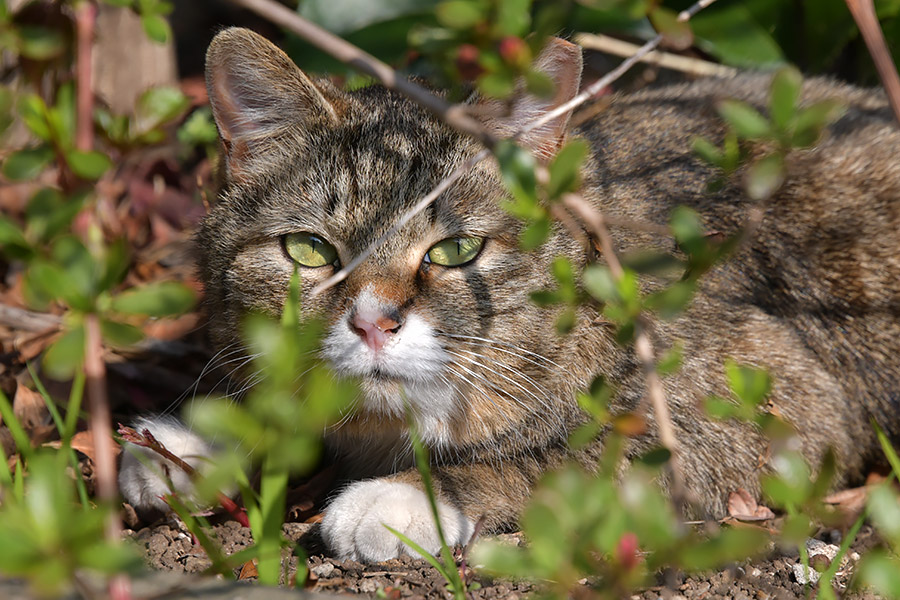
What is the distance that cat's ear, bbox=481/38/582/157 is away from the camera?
2373mm

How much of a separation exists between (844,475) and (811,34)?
202 cm

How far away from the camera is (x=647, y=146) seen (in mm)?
3021

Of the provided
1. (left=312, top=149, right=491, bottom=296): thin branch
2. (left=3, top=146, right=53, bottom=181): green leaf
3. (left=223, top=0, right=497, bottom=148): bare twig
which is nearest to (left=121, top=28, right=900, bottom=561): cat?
(left=312, top=149, right=491, bottom=296): thin branch

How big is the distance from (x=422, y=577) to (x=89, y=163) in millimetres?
1275

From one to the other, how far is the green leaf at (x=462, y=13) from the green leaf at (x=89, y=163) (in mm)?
564

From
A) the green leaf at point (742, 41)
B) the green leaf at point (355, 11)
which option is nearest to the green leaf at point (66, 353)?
the green leaf at point (355, 11)

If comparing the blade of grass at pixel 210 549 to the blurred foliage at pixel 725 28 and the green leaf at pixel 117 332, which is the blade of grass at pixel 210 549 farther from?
the blurred foliage at pixel 725 28

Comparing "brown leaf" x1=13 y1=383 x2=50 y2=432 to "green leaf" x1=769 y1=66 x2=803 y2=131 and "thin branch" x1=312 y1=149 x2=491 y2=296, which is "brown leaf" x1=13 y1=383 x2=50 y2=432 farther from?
"green leaf" x1=769 y1=66 x2=803 y2=131

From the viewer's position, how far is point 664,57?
13.7 ft

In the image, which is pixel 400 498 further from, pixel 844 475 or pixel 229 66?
pixel 844 475

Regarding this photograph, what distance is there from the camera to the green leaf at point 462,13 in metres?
1.38

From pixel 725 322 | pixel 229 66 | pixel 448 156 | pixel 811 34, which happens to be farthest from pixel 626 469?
pixel 811 34

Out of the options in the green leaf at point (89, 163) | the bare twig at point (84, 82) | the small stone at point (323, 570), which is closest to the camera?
the green leaf at point (89, 163)

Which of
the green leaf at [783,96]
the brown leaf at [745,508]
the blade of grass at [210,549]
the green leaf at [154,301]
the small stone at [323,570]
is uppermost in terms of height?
the green leaf at [783,96]
